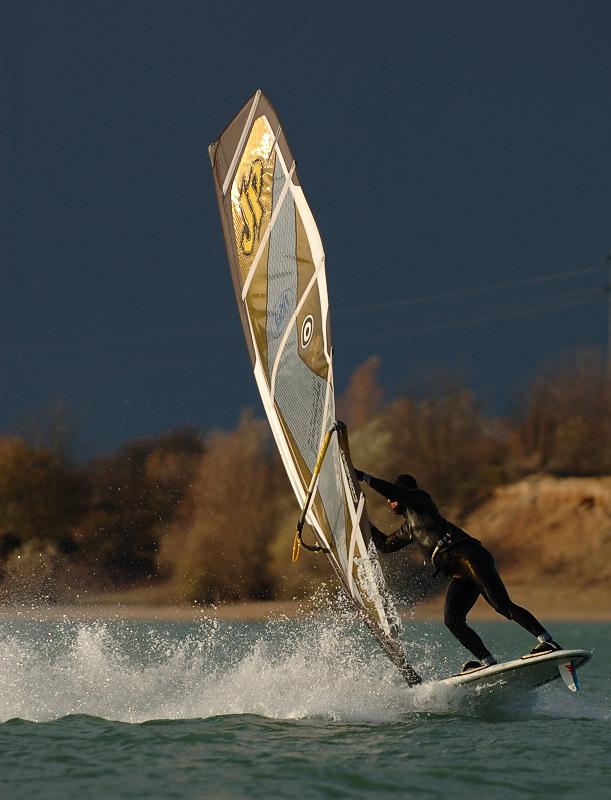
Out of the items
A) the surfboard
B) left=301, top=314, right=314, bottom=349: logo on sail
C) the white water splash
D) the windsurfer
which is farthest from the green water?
left=301, top=314, right=314, bottom=349: logo on sail

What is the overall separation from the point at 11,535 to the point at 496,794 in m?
28.6

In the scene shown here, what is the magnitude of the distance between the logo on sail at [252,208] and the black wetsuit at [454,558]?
200 centimetres

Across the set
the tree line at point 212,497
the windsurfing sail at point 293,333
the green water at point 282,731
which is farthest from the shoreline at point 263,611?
the windsurfing sail at point 293,333

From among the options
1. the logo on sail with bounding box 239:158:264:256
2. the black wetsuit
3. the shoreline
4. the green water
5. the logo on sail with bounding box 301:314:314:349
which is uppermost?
the shoreline

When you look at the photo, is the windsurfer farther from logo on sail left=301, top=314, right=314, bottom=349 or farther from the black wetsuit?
logo on sail left=301, top=314, right=314, bottom=349

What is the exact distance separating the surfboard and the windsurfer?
0.45 ft

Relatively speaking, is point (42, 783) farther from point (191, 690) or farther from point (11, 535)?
point (11, 535)

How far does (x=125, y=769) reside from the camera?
521 centimetres

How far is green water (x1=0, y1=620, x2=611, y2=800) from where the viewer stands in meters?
4.92

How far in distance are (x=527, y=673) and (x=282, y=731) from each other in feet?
4.93

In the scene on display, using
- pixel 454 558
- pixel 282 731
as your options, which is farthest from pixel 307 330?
pixel 282 731

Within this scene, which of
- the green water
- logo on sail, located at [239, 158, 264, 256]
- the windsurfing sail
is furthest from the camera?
logo on sail, located at [239, 158, 264, 256]

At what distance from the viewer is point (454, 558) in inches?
257

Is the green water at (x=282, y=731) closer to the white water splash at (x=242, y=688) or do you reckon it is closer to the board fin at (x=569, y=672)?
the white water splash at (x=242, y=688)
